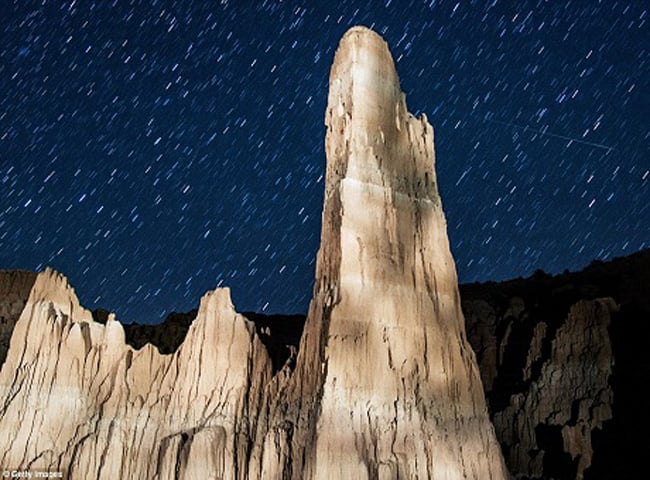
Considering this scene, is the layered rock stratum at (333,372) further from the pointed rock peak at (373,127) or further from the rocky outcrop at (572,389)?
the rocky outcrop at (572,389)

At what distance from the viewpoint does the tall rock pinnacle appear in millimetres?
23734

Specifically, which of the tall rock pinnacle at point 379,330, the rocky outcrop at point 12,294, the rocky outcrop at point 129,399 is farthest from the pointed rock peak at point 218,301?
the rocky outcrop at point 12,294

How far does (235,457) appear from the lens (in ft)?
88.7

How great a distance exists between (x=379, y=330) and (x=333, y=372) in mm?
2686

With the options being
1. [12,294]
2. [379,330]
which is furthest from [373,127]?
[12,294]

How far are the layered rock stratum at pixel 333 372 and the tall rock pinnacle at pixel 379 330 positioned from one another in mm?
60

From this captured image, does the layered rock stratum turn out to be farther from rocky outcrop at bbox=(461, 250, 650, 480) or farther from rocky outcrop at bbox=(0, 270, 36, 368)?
rocky outcrop at bbox=(0, 270, 36, 368)

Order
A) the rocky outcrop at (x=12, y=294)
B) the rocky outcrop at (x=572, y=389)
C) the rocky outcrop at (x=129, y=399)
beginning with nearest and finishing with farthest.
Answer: the rocky outcrop at (x=129, y=399) → the rocky outcrop at (x=572, y=389) → the rocky outcrop at (x=12, y=294)

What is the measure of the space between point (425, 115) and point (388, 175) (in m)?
5.98

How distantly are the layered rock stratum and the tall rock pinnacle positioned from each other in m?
0.06

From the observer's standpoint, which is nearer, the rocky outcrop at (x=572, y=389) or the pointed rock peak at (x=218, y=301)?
the pointed rock peak at (x=218, y=301)

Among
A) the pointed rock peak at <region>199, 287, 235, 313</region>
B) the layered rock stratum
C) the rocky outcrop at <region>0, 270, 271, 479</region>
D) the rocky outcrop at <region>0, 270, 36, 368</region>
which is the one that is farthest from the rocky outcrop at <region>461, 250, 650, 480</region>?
the rocky outcrop at <region>0, 270, 36, 368</region>

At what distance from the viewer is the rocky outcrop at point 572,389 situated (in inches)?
1314

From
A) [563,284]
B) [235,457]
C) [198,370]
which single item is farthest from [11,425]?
[563,284]
